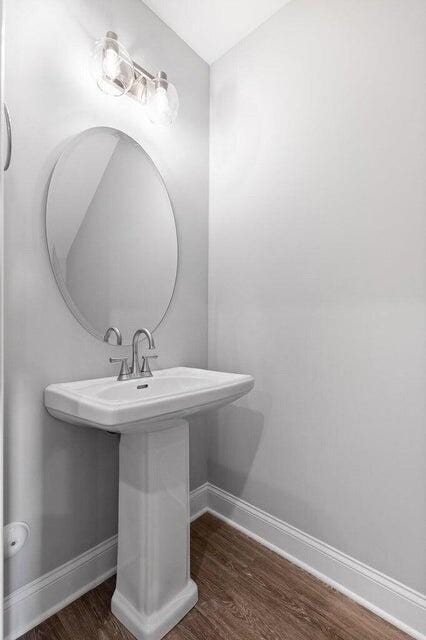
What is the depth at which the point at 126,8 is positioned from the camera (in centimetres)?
149

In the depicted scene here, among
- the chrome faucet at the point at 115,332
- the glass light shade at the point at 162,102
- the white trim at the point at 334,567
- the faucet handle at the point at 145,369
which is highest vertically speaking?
the glass light shade at the point at 162,102

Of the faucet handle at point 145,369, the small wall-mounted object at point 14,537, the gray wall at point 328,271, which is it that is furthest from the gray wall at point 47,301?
the gray wall at point 328,271

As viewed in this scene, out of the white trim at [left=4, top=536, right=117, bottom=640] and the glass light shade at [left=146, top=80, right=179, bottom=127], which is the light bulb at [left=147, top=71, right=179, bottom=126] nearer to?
the glass light shade at [left=146, top=80, right=179, bottom=127]

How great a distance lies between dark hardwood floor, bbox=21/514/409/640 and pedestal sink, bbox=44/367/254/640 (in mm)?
68

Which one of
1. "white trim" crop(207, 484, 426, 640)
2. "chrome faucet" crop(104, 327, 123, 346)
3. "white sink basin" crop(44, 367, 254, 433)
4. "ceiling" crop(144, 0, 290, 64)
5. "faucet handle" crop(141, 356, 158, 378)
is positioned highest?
"ceiling" crop(144, 0, 290, 64)

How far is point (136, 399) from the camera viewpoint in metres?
1.00

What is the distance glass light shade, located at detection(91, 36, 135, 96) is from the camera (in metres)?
1.31

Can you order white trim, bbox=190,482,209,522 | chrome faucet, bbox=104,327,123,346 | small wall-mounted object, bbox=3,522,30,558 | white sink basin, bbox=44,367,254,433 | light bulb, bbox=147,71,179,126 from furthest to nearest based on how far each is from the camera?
1. white trim, bbox=190,482,209,522
2. light bulb, bbox=147,71,179,126
3. chrome faucet, bbox=104,327,123,346
4. small wall-mounted object, bbox=3,522,30,558
5. white sink basin, bbox=44,367,254,433

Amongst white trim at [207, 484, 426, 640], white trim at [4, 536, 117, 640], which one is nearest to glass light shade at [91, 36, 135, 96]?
white trim at [4, 536, 117, 640]

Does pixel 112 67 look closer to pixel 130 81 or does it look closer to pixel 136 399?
pixel 130 81

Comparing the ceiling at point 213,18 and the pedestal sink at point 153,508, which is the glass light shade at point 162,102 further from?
the pedestal sink at point 153,508

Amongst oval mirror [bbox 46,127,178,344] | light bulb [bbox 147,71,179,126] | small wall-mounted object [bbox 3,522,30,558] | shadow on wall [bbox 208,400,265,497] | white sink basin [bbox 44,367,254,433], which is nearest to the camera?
white sink basin [bbox 44,367,254,433]

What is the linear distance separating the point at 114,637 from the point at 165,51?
2.43m

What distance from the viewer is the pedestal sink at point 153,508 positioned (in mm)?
1124
